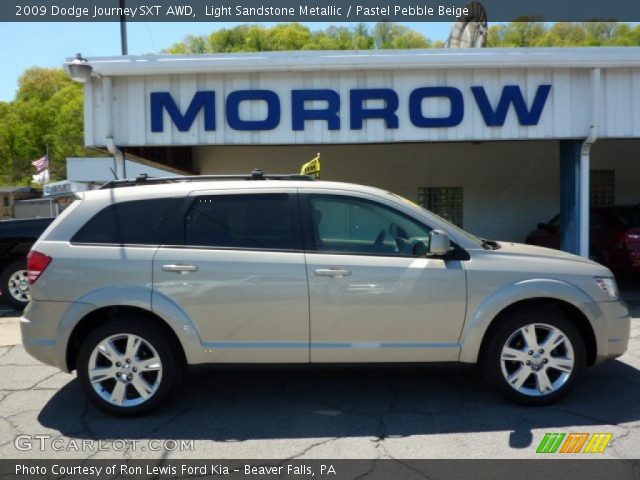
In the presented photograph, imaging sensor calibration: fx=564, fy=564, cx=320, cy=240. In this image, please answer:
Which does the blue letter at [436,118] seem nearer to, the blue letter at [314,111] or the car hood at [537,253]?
the blue letter at [314,111]

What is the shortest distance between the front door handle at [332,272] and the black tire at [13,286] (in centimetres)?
642

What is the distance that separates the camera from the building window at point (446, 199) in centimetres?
1444

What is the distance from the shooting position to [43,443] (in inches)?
154

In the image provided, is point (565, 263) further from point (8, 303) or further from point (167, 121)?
point (8, 303)

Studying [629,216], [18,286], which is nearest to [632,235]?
[629,216]

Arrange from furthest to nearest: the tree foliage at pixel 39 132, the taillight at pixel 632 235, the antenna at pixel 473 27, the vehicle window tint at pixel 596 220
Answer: the tree foliage at pixel 39 132
the antenna at pixel 473 27
the vehicle window tint at pixel 596 220
the taillight at pixel 632 235

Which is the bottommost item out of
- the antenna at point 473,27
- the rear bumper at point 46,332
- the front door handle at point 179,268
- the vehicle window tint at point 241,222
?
the rear bumper at point 46,332

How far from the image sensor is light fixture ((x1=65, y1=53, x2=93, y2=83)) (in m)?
7.84

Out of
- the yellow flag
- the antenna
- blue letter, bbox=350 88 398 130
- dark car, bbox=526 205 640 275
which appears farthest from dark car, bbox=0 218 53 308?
dark car, bbox=526 205 640 275

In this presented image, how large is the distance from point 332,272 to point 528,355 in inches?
64.0

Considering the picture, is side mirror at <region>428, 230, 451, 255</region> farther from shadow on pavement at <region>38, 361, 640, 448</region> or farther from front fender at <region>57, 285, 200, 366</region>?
front fender at <region>57, 285, 200, 366</region>

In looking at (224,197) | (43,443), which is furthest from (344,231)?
(43,443)

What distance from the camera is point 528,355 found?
429 centimetres

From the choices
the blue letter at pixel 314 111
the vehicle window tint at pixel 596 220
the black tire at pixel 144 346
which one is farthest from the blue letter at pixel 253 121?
the vehicle window tint at pixel 596 220
